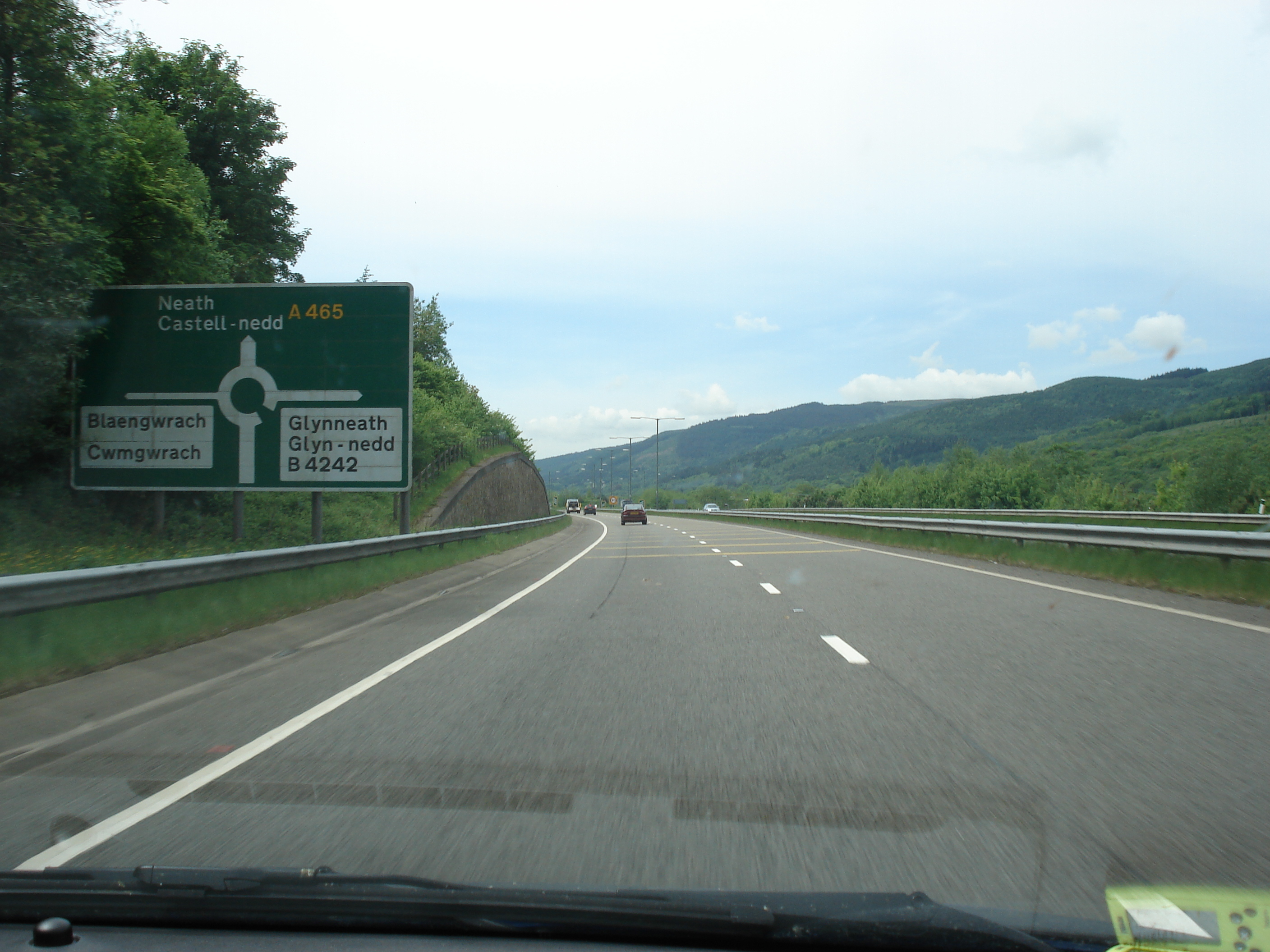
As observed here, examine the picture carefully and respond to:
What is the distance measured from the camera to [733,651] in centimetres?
911

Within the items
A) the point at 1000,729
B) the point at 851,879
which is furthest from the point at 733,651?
the point at 851,879

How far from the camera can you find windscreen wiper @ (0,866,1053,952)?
2.96 meters

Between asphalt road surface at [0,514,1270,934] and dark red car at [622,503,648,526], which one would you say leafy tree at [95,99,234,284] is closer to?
asphalt road surface at [0,514,1270,934]

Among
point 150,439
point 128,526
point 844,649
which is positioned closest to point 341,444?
point 150,439

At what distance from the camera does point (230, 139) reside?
34.8 metres

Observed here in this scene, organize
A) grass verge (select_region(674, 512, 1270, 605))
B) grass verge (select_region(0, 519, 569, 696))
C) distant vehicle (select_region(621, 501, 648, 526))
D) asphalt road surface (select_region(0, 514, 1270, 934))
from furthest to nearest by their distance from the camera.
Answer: distant vehicle (select_region(621, 501, 648, 526)) → grass verge (select_region(674, 512, 1270, 605)) → grass verge (select_region(0, 519, 569, 696)) → asphalt road surface (select_region(0, 514, 1270, 934))

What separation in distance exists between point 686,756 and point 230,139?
36.0m

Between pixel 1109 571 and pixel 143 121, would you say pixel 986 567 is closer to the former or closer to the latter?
pixel 1109 571

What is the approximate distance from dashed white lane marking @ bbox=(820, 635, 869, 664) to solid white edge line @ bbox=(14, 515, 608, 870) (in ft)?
12.9

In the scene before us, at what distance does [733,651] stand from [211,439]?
1176 cm

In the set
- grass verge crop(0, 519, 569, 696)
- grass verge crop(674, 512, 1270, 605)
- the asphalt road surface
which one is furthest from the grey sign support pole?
grass verge crop(674, 512, 1270, 605)

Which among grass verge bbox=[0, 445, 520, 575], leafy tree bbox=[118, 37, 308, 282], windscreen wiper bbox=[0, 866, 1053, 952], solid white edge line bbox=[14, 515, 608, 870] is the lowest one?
solid white edge line bbox=[14, 515, 608, 870]

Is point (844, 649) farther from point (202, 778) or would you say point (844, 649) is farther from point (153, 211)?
point (153, 211)

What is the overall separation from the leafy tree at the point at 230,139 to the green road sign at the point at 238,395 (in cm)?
1518
